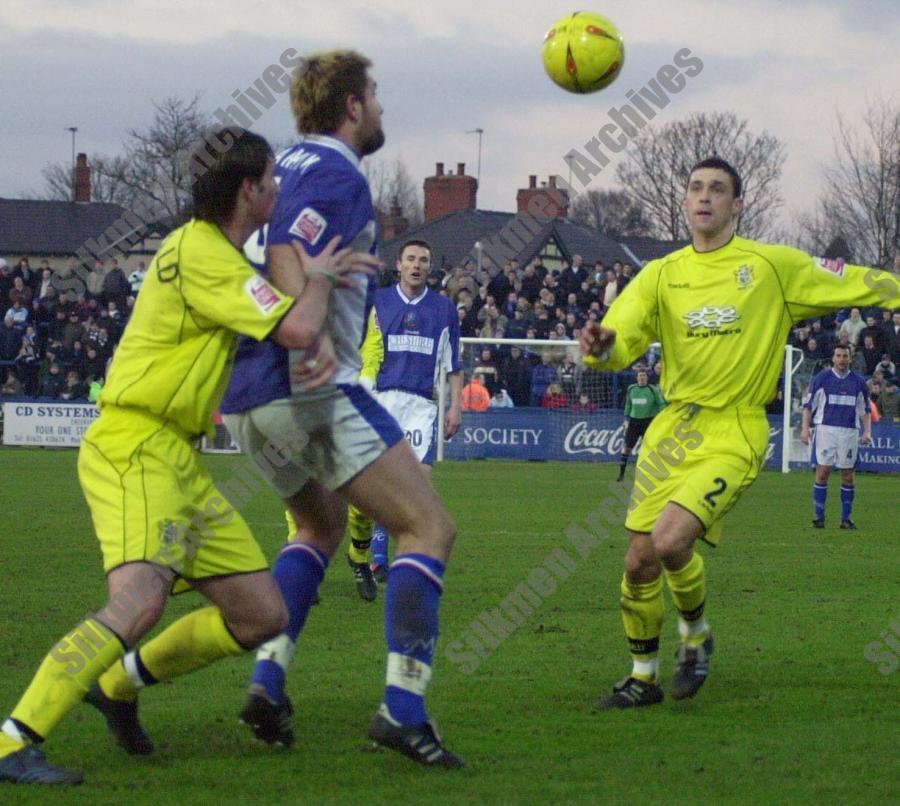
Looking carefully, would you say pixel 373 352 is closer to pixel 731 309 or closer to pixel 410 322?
pixel 410 322

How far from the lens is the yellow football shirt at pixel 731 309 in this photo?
279 inches

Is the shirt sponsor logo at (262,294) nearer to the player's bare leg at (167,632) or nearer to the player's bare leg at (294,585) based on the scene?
the player's bare leg at (167,632)

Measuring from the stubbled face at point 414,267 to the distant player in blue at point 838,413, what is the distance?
30.0 feet

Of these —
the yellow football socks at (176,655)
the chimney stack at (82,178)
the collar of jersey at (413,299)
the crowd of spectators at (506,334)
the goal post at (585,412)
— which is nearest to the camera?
the yellow football socks at (176,655)

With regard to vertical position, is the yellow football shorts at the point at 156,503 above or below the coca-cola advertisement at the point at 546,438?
above

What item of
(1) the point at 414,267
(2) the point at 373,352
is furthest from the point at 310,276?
(2) the point at 373,352

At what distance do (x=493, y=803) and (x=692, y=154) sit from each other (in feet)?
217

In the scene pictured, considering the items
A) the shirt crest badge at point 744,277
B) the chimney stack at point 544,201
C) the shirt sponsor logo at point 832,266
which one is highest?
the chimney stack at point 544,201

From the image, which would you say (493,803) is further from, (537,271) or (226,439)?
(537,271)

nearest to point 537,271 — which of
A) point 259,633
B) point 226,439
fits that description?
point 226,439

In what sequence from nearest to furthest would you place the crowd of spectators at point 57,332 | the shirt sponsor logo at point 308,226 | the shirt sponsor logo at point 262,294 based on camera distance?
the shirt sponsor logo at point 262,294
the shirt sponsor logo at point 308,226
the crowd of spectators at point 57,332

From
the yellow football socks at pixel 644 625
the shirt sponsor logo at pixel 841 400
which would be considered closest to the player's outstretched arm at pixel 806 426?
the shirt sponsor logo at pixel 841 400

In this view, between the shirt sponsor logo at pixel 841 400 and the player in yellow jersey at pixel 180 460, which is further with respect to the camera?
the shirt sponsor logo at pixel 841 400

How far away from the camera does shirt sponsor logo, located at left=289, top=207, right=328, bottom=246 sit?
521 centimetres
